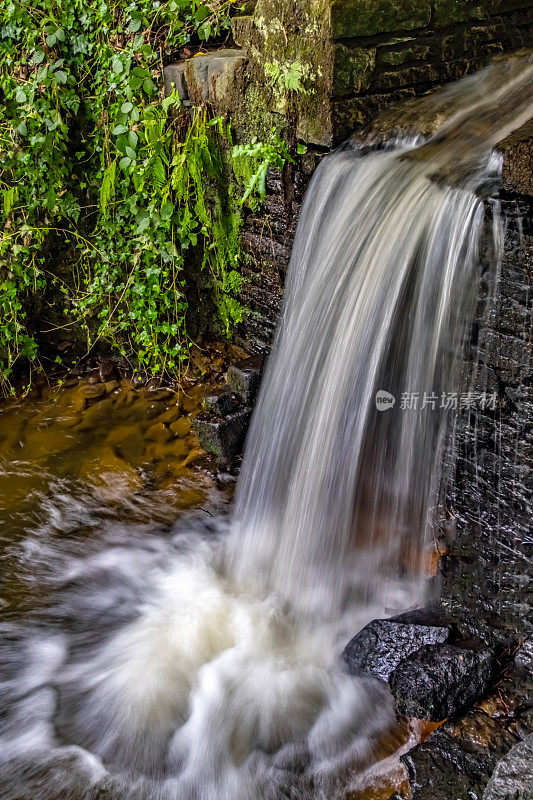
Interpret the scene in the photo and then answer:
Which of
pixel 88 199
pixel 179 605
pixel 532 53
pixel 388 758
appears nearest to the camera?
pixel 388 758

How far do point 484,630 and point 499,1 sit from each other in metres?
3.33

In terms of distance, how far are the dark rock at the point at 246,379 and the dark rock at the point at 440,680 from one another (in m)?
2.05

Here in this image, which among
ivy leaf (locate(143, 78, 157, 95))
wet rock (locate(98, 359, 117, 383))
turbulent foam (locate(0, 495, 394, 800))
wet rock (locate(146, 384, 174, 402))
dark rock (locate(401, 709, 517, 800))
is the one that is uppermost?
ivy leaf (locate(143, 78, 157, 95))

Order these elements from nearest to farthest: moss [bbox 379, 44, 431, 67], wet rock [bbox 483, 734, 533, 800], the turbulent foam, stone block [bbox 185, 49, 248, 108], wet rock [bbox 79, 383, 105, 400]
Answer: wet rock [bbox 483, 734, 533, 800], the turbulent foam, moss [bbox 379, 44, 431, 67], stone block [bbox 185, 49, 248, 108], wet rock [bbox 79, 383, 105, 400]

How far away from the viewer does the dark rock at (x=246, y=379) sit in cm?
434

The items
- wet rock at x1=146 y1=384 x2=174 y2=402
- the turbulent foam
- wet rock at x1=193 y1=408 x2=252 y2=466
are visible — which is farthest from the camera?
wet rock at x1=146 y1=384 x2=174 y2=402

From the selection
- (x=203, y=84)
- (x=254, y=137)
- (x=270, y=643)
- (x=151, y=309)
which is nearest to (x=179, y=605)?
(x=270, y=643)

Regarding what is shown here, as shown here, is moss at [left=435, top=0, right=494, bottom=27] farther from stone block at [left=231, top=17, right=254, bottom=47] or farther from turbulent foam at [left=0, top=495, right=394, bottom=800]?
turbulent foam at [left=0, top=495, right=394, bottom=800]

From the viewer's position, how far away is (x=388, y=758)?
2.62 m

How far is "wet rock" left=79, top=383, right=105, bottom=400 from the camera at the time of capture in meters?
5.18

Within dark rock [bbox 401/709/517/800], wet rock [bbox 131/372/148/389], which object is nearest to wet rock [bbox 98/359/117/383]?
wet rock [bbox 131/372/148/389]

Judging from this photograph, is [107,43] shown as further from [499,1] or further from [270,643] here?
[270,643]

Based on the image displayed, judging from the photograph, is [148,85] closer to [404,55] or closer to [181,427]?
[404,55]

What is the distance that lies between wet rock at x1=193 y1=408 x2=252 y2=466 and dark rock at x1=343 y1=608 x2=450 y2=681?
1667mm
